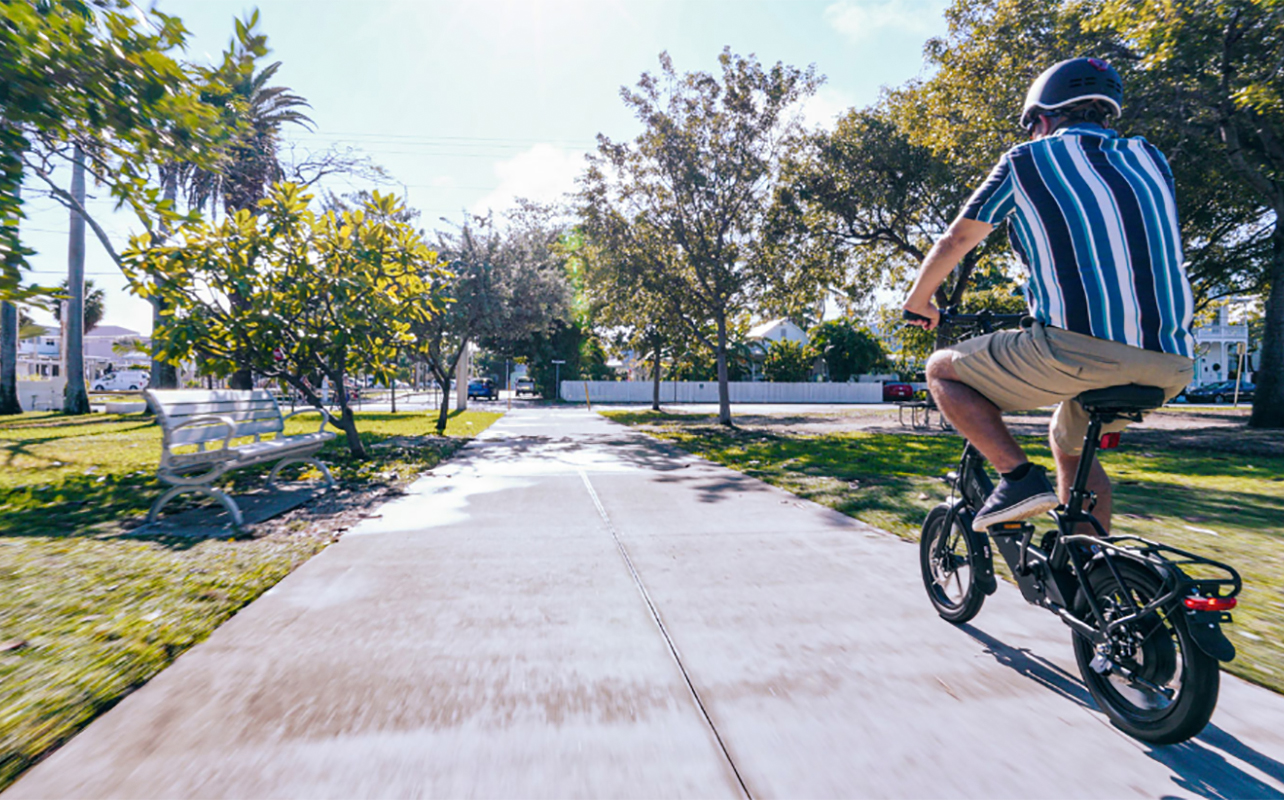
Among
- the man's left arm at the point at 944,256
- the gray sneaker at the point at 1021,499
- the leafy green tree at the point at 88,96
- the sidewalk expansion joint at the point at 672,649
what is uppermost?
the leafy green tree at the point at 88,96

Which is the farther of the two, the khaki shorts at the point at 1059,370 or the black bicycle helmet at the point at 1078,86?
the black bicycle helmet at the point at 1078,86

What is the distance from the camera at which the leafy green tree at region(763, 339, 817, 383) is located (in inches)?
2095

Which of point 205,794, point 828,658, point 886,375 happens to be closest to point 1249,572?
point 828,658

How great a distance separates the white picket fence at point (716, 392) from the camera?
5022cm

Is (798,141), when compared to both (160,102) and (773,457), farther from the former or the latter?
(160,102)

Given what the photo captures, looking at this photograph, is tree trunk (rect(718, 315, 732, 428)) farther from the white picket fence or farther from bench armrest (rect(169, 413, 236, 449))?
the white picket fence

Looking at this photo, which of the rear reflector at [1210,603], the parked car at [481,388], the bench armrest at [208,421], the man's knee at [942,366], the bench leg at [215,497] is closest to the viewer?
the rear reflector at [1210,603]

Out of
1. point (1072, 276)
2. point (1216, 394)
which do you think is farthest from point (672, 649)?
point (1216, 394)

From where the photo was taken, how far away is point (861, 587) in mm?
3846

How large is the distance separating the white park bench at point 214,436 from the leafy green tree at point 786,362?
1893 inches

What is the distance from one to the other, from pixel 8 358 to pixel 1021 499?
30342mm

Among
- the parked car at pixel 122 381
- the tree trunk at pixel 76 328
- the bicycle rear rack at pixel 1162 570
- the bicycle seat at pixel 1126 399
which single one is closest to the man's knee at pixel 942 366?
the bicycle seat at pixel 1126 399

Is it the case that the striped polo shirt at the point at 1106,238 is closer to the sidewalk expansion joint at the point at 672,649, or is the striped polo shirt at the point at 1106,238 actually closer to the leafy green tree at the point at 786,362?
the sidewalk expansion joint at the point at 672,649

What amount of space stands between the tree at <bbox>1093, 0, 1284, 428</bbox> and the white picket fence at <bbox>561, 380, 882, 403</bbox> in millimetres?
36999
